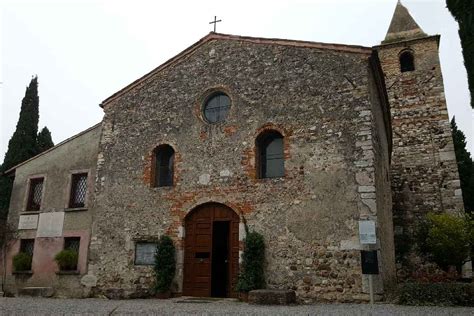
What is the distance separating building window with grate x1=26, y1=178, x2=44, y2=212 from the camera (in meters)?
16.4

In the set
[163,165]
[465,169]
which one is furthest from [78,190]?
[465,169]

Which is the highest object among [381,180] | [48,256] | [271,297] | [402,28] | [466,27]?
[402,28]

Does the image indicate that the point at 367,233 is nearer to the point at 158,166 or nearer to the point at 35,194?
the point at 158,166

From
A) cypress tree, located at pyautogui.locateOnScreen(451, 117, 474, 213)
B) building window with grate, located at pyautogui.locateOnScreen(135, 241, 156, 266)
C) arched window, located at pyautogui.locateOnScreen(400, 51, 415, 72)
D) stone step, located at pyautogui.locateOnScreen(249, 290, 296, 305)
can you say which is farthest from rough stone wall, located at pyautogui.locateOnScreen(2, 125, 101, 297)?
cypress tree, located at pyautogui.locateOnScreen(451, 117, 474, 213)

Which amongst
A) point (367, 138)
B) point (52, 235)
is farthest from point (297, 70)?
point (52, 235)

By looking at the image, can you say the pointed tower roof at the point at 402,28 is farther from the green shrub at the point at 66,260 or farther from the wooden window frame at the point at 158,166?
the green shrub at the point at 66,260

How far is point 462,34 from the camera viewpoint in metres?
9.07

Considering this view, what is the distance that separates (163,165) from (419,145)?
11851 mm

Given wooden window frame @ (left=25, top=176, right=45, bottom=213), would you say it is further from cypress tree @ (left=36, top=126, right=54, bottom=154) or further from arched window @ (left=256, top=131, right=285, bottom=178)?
arched window @ (left=256, top=131, right=285, bottom=178)

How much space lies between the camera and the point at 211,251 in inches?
478

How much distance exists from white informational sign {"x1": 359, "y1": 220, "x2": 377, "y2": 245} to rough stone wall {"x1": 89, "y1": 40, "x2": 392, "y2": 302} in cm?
25

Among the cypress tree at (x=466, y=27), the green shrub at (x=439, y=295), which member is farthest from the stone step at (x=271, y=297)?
the cypress tree at (x=466, y=27)

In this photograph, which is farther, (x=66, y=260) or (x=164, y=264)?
(x=66, y=260)

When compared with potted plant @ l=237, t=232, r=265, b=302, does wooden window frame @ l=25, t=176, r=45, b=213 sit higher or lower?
higher
